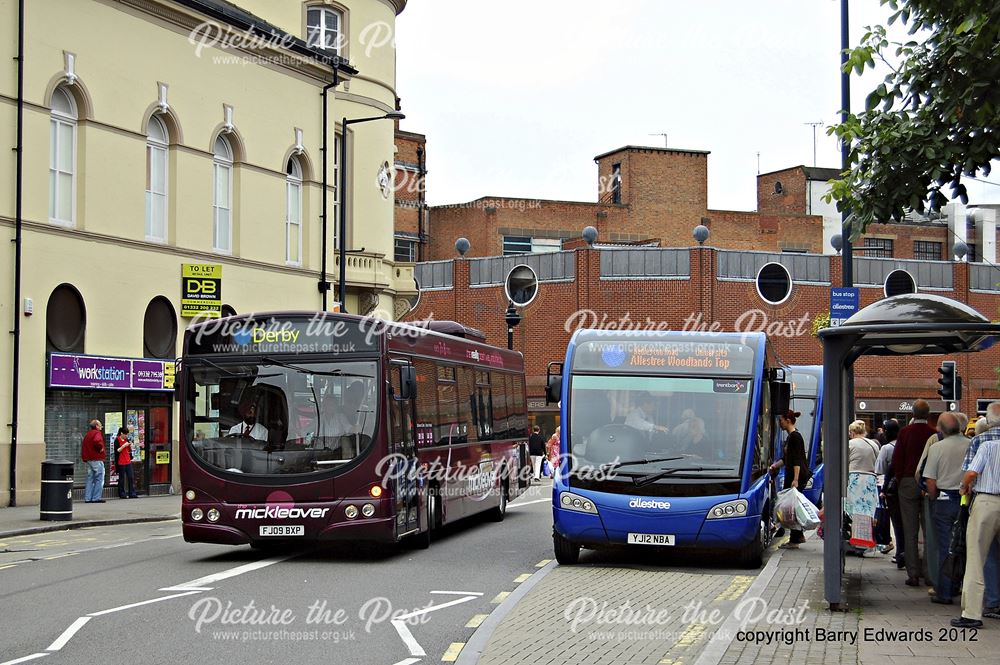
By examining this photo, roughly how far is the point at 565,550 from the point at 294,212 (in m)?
20.9

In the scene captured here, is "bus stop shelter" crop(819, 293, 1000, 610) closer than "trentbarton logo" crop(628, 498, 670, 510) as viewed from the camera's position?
Yes

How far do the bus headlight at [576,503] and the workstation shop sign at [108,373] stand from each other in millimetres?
12327

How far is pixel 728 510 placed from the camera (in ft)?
48.1

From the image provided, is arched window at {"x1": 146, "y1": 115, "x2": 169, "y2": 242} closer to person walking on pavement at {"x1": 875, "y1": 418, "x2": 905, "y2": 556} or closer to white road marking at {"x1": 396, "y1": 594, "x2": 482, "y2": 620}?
person walking on pavement at {"x1": 875, "y1": 418, "x2": 905, "y2": 556}

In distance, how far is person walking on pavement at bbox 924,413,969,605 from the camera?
11.4 meters

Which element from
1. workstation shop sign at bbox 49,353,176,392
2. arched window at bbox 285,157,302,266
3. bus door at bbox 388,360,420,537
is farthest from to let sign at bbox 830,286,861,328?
arched window at bbox 285,157,302,266

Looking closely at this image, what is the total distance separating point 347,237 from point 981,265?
3596cm

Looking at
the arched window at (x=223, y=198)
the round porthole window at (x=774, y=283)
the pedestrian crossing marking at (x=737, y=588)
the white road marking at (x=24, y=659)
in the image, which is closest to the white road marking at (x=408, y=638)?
the white road marking at (x=24, y=659)

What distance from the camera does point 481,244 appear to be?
71.2 m

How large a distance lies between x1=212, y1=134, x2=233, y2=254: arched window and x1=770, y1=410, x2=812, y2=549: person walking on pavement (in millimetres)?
17569

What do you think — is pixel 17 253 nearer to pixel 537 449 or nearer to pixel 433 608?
pixel 433 608

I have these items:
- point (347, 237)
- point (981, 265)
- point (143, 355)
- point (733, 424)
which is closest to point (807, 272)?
point (981, 265)

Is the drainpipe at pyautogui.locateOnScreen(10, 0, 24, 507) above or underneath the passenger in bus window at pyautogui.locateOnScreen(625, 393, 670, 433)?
above

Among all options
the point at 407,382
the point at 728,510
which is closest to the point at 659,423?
the point at 728,510
